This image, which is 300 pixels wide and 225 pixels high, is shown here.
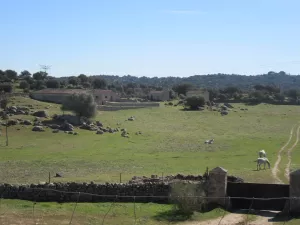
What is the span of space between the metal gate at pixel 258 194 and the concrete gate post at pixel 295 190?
977mm

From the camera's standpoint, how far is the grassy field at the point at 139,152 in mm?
34062

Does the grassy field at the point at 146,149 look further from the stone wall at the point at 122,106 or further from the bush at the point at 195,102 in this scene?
the bush at the point at 195,102

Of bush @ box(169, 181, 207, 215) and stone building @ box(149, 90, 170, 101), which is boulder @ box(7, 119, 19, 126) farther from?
stone building @ box(149, 90, 170, 101)

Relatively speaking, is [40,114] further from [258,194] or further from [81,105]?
[258,194]

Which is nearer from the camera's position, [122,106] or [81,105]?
[81,105]

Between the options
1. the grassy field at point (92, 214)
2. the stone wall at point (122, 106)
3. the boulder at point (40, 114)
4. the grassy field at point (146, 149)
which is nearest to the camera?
the grassy field at point (92, 214)

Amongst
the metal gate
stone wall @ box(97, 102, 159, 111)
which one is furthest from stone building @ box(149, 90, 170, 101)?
the metal gate

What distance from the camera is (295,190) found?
2516 centimetres

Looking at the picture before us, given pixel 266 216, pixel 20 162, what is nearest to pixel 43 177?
pixel 20 162

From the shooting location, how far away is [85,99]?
87.9 meters

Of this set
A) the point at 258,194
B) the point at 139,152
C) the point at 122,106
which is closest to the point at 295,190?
the point at 258,194

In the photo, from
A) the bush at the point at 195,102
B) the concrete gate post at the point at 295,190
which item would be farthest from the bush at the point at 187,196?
the bush at the point at 195,102

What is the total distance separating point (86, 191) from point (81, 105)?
196 ft

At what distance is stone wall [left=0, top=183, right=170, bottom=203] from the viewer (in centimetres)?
2748
